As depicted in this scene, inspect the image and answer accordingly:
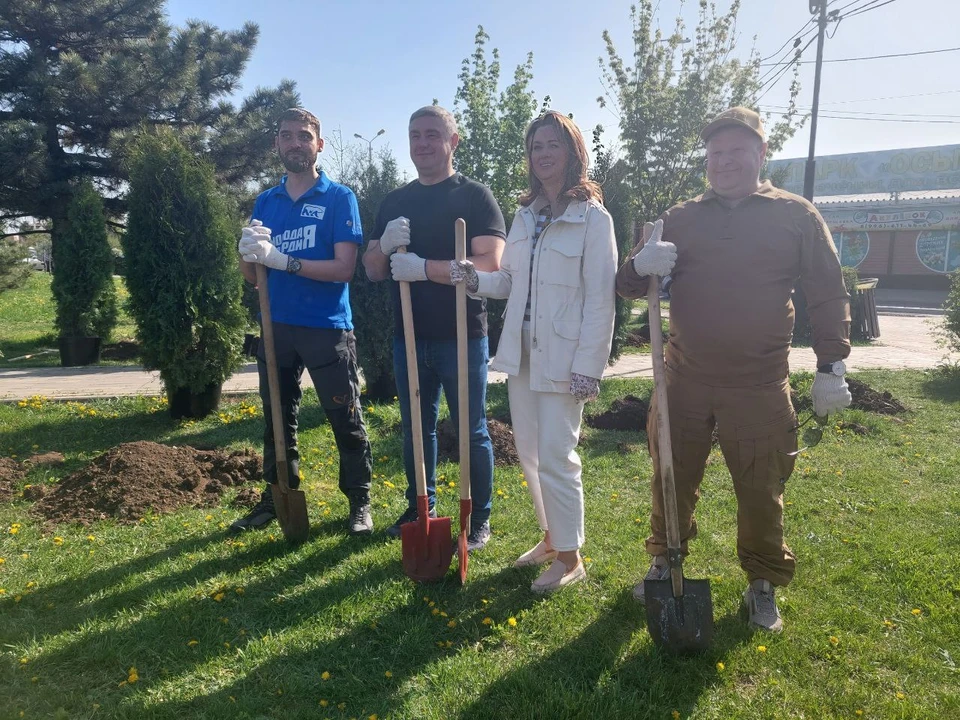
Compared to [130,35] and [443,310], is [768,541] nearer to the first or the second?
[443,310]

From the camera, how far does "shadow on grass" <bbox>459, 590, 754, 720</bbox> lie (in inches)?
95.9

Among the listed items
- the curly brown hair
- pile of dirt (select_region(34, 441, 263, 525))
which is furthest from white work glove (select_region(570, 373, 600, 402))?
pile of dirt (select_region(34, 441, 263, 525))

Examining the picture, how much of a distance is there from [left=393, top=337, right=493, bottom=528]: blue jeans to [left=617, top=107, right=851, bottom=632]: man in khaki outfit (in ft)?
3.17

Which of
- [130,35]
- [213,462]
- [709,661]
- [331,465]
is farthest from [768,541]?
[130,35]

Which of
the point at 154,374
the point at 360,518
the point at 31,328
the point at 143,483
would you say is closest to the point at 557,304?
the point at 360,518

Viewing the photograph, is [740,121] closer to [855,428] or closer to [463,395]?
[463,395]

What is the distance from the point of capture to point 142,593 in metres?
3.31

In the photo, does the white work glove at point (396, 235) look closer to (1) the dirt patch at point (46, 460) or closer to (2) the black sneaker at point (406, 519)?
(2) the black sneaker at point (406, 519)

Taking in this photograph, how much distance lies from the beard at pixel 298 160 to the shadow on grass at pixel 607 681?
9.05 ft

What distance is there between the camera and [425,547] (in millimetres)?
3256

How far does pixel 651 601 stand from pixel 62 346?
1108 centimetres

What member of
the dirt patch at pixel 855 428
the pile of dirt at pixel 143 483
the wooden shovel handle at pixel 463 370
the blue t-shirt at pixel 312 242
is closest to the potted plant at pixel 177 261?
the pile of dirt at pixel 143 483

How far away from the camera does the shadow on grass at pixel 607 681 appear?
244 centimetres

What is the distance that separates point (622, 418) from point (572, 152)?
4.05 metres
